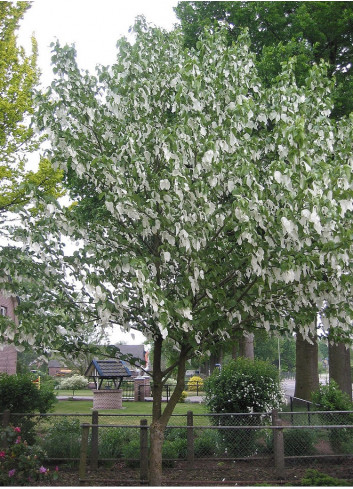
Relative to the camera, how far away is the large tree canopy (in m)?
14.7

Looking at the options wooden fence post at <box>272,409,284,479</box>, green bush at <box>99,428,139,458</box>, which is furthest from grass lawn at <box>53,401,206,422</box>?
wooden fence post at <box>272,409,284,479</box>

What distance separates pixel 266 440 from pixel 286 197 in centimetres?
620

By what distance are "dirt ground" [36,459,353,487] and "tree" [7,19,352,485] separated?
1.51 meters

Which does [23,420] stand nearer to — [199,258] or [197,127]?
[199,258]

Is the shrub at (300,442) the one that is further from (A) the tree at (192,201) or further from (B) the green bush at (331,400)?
(A) the tree at (192,201)

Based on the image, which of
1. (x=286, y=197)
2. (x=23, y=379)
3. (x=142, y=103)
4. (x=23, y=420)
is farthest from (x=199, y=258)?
(x=23, y=379)

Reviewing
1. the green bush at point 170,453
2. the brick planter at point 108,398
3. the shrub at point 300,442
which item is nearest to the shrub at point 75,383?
the brick planter at point 108,398

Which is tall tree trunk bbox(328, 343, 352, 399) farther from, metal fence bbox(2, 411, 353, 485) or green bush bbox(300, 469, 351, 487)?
green bush bbox(300, 469, 351, 487)

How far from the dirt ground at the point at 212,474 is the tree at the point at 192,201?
151cm

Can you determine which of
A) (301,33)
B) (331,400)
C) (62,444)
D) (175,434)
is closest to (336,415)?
(331,400)

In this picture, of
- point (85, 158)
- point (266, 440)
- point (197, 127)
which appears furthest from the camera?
point (266, 440)

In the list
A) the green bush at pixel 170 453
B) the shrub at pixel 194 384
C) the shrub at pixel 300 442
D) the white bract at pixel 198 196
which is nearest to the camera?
the white bract at pixel 198 196

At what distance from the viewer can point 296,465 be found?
948 centimetres

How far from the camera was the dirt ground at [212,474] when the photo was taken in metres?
8.27
